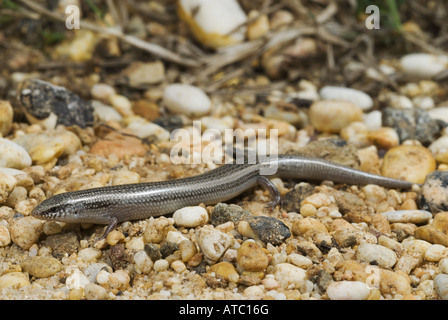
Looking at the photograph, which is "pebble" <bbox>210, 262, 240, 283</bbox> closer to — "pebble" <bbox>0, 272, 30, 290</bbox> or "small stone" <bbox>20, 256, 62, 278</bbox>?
"small stone" <bbox>20, 256, 62, 278</bbox>

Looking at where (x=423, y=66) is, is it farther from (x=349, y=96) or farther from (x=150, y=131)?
(x=150, y=131)

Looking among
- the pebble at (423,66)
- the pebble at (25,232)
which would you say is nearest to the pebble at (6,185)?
the pebble at (25,232)

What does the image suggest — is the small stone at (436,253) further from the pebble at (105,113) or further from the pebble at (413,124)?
the pebble at (105,113)

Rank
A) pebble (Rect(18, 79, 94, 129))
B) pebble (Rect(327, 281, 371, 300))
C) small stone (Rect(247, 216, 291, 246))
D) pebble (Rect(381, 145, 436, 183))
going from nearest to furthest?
pebble (Rect(327, 281, 371, 300)) < small stone (Rect(247, 216, 291, 246)) < pebble (Rect(381, 145, 436, 183)) < pebble (Rect(18, 79, 94, 129))

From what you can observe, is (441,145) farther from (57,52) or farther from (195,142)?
(57,52)

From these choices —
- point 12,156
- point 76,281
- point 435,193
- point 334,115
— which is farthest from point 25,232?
point 334,115

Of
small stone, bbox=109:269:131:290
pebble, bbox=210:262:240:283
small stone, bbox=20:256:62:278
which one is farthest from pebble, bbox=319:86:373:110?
small stone, bbox=20:256:62:278

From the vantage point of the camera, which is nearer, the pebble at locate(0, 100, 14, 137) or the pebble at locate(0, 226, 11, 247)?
the pebble at locate(0, 226, 11, 247)
